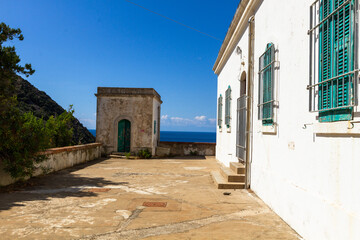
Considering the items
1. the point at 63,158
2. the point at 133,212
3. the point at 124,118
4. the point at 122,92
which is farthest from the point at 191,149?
the point at 133,212

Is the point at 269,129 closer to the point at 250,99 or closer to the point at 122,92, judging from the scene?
the point at 250,99

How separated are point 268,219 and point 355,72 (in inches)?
113

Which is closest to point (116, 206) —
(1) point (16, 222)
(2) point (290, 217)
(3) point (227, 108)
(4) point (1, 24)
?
(1) point (16, 222)

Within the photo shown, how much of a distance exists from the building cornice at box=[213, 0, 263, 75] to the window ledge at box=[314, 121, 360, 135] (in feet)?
14.2

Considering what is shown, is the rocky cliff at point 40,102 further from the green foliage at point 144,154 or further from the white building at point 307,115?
the white building at point 307,115

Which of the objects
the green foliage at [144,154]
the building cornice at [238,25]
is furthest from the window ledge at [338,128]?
the green foliage at [144,154]

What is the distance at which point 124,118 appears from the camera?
680 inches

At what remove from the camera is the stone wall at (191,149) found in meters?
19.4

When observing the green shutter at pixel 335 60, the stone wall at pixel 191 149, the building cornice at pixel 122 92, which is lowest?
the stone wall at pixel 191 149

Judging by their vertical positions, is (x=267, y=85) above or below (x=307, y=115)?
above

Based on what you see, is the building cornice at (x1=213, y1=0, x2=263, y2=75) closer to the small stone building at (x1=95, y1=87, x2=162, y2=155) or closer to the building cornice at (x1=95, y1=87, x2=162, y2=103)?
the building cornice at (x1=95, y1=87, x2=162, y2=103)

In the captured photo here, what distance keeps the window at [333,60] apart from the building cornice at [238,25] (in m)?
3.49

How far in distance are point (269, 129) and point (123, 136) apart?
1285cm

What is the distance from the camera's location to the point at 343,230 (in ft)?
9.61
